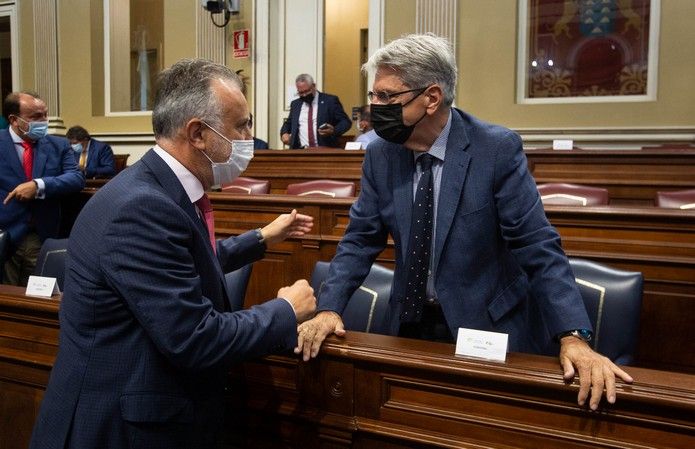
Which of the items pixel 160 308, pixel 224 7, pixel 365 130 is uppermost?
pixel 224 7

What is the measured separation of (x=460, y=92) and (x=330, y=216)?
381 centimetres

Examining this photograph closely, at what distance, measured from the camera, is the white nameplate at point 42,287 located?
1743mm

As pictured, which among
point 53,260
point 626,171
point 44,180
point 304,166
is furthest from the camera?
point 304,166

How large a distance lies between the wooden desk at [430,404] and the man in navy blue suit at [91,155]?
5.77 m

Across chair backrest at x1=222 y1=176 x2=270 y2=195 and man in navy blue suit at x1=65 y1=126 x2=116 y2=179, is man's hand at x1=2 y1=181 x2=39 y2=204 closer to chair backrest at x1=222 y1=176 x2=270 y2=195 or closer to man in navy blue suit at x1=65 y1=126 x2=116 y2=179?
chair backrest at x1=222 y1=176 x2=270 y2=195

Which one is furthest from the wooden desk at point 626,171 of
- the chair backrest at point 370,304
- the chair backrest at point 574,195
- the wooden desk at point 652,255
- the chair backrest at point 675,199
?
the chair backrest at point 370,304

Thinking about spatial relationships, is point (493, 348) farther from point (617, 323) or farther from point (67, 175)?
point (67, 175)

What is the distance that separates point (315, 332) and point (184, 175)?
0.44m

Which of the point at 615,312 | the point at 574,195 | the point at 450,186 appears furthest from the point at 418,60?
the point at 574,195

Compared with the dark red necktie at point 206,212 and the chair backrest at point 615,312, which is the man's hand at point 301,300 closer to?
the dark red necktie at point 206,212

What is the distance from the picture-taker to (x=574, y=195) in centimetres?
315

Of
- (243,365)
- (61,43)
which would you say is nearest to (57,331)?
(243,365)

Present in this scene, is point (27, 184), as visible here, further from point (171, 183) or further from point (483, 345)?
point (483, 345)

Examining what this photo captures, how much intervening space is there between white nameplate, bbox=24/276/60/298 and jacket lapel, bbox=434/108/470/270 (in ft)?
3.50
